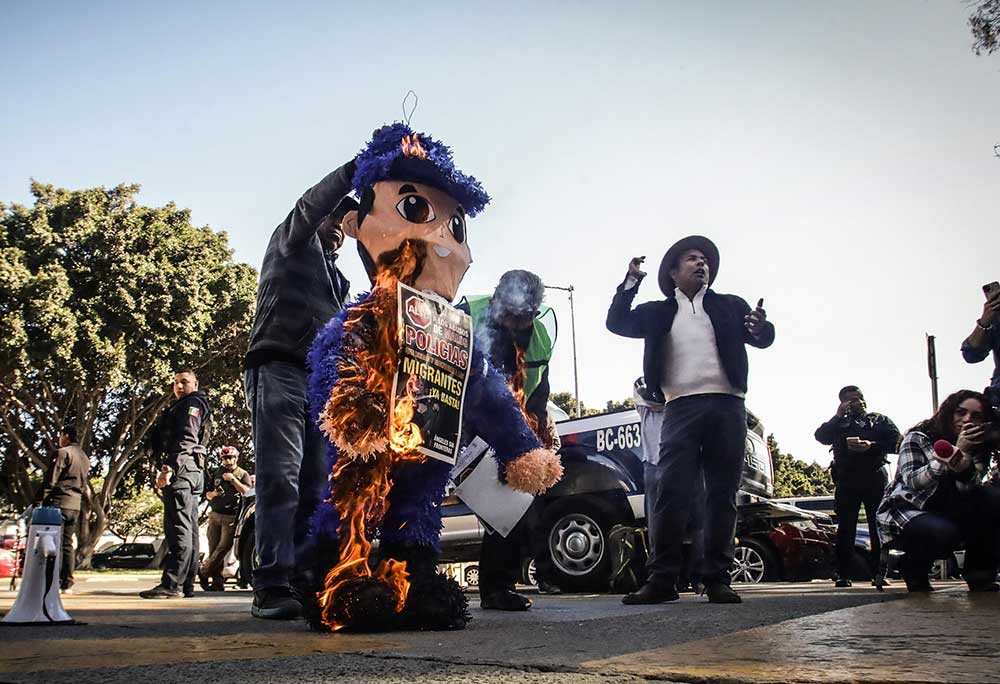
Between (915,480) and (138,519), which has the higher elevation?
(138,519)

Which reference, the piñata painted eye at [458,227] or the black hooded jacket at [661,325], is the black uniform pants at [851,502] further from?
the piñata painted eye at [458,227]

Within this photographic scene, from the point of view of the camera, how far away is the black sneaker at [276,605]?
13.2ft

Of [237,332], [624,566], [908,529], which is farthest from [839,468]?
[237,332]

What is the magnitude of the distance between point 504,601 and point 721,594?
1.09 meters

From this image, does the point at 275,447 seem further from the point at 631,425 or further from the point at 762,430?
the point at 762,430

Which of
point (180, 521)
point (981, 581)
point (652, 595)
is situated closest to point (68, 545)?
point (180, 521)

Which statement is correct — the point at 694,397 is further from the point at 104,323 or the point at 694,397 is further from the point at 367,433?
the point at 104,323

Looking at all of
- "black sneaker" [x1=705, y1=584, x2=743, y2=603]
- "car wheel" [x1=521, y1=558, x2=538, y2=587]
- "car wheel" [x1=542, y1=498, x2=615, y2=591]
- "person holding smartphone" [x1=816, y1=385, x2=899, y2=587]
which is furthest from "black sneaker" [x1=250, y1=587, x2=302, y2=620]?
"car wheel" [x1=521, y1=558, x2=538, y2=587]

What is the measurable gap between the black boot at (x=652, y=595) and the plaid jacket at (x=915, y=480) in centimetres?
128

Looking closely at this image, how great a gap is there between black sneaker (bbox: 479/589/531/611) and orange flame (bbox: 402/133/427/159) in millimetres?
2139

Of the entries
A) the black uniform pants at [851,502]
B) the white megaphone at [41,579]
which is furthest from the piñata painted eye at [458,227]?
the black uniform pants at [851,502]

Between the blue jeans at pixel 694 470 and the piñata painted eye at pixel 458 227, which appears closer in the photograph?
the piñata painted eye at pixel 458 227

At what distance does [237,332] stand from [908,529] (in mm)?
18758

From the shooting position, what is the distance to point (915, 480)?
5184mm
